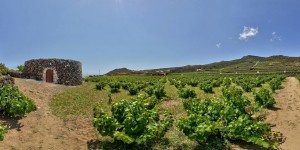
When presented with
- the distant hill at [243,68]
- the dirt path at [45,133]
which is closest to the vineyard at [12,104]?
the dirt path at [45,133]

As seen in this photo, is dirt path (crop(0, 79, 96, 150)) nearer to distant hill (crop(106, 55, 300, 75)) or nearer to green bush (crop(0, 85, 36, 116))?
green bush (crop(0, 85, 36, 116))

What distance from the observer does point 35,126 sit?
490 inches

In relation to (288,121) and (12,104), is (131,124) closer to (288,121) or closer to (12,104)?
(12,104)

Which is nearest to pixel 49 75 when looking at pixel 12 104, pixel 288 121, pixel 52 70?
pixel 52 70

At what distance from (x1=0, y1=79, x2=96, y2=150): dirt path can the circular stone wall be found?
17925 millimetres

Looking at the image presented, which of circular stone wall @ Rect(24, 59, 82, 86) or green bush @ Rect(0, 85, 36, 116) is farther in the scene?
circular stone wall @ Rect(24, 59, 82, 86)

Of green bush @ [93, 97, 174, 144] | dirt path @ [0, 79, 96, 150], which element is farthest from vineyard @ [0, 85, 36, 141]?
green bush @ [93, 97, 174, 144]

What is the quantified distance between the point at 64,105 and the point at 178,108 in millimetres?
7069

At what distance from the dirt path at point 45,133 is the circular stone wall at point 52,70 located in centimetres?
1793

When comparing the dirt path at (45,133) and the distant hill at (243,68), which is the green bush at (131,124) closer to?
the dirt path at (45,133)

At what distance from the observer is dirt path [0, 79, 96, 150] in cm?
1030

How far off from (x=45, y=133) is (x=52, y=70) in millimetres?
22268

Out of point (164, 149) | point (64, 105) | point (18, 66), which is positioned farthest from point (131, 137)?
point (18, 66)

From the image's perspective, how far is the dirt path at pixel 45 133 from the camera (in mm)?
10305
